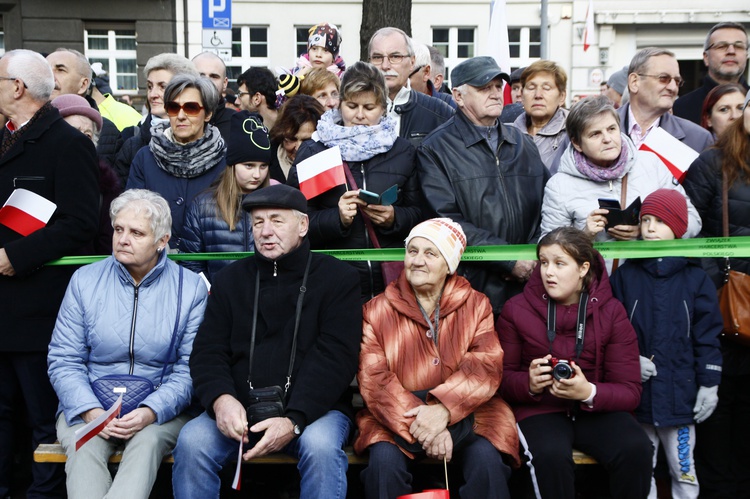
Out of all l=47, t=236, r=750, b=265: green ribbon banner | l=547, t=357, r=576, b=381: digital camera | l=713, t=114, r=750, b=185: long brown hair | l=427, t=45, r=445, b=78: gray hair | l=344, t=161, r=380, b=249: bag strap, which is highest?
l=427, t=45, r=445, b=78: gray hair

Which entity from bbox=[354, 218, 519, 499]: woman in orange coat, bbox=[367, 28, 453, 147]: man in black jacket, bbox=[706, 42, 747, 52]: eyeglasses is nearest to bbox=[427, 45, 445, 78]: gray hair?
bbox=[367, 28, 453, 147]: man in black jacket

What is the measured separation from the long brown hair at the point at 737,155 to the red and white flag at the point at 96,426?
363cm

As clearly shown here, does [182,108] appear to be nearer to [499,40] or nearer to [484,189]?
[484,189]

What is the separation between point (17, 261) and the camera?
4762 mm

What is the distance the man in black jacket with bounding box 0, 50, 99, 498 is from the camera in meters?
4.82

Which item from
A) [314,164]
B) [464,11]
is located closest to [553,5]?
[464,11]

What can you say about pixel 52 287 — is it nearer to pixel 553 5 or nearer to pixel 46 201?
pixel 46 201

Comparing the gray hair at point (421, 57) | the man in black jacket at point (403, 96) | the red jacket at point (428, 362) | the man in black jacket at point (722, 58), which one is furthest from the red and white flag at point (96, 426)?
the man in black jacket at point (722, 58)

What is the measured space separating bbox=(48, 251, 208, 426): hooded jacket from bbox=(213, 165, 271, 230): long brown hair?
0.62 m

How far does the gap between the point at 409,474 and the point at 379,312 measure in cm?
85

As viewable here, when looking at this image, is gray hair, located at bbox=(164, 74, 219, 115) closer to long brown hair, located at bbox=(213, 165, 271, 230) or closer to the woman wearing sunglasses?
the woman wearing sunglasses

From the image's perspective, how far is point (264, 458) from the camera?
14.2ft

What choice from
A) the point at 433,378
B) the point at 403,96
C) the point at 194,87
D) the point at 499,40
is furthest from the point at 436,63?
the point at 433,378

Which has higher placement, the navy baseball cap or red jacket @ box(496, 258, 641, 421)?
the navy baseball cap
